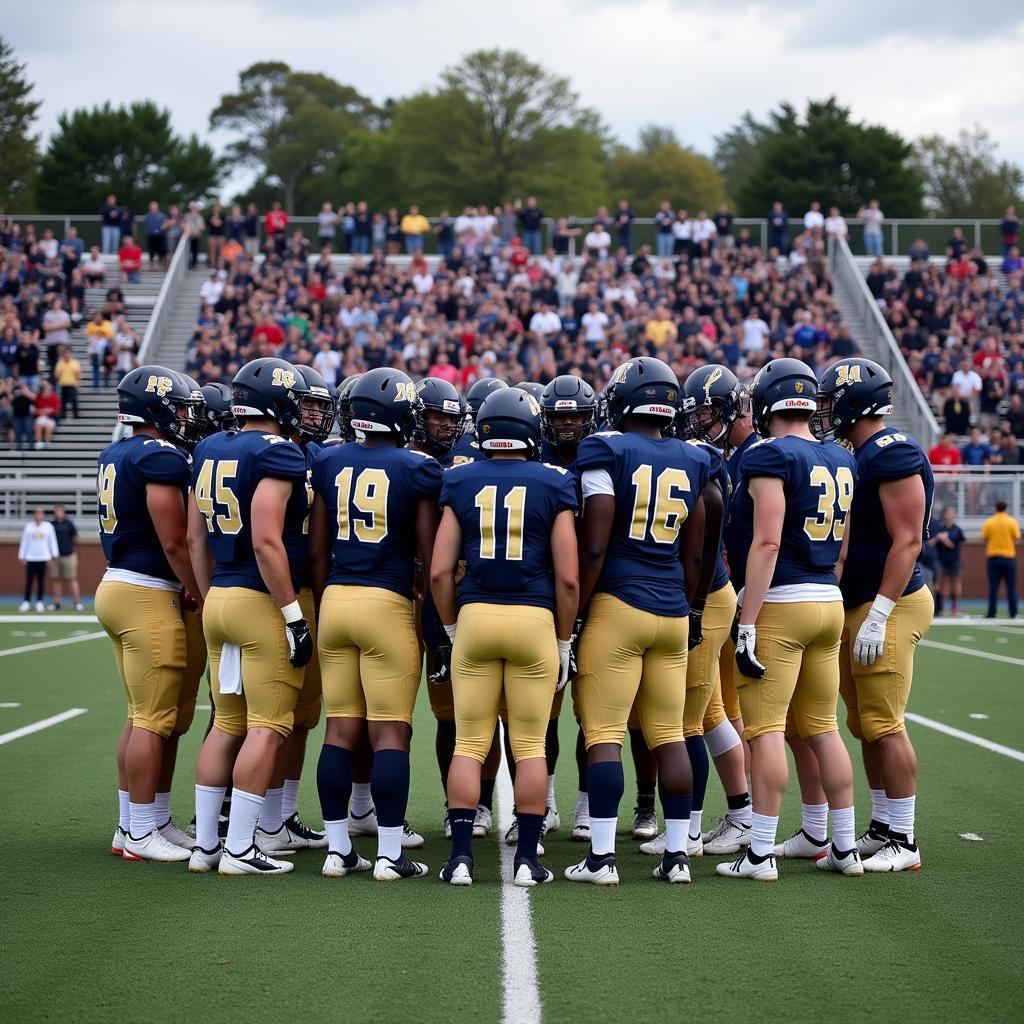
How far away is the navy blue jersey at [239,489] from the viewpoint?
19.1 ft

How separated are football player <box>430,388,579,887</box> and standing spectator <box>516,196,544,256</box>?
23.1 metres

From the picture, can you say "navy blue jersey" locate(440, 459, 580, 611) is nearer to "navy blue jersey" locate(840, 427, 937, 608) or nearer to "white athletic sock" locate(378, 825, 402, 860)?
"white athletic sock" locate(378, 825, 402, 860)

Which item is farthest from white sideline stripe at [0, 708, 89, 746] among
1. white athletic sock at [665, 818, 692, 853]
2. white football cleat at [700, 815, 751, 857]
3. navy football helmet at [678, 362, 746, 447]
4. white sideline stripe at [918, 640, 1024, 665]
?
white sideline stripe at [918, 640, 1024, 665]

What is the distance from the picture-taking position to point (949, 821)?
689 cm

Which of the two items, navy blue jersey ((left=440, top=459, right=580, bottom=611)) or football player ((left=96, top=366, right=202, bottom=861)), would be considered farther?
football player ((left=96, top=366, right=202, bottom=861))

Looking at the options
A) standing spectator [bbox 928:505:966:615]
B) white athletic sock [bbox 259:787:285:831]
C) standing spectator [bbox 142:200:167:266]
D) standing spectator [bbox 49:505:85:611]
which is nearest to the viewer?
white athletic sock [bbox 259:787:285:831]

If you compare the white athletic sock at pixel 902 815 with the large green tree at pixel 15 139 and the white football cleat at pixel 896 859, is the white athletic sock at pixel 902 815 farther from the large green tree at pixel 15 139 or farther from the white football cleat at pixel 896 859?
the large green tree at pixel 15 139

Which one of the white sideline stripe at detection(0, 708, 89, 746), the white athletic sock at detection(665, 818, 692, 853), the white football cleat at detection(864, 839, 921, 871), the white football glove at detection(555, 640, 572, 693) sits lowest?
the white sideline stripe at detection(0, 708, 89, 746)

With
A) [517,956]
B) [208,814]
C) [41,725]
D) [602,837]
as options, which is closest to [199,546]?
[208,814]

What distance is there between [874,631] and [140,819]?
3.59 meters

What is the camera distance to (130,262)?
28.7 meters

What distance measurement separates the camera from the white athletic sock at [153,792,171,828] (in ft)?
20.8

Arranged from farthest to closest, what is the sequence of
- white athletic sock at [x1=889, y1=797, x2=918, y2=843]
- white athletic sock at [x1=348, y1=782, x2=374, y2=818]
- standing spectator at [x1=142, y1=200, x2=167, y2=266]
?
standing spectator at [x1=142, y1=200, x2=167, y2=266], white athletic sock at [x1=348, y1=782, x2=374, y2=818], white athletic sock at [x1=889, y1=797, x2=918, y2=843]

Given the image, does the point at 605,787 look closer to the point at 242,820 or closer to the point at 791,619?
the point at 791,619
